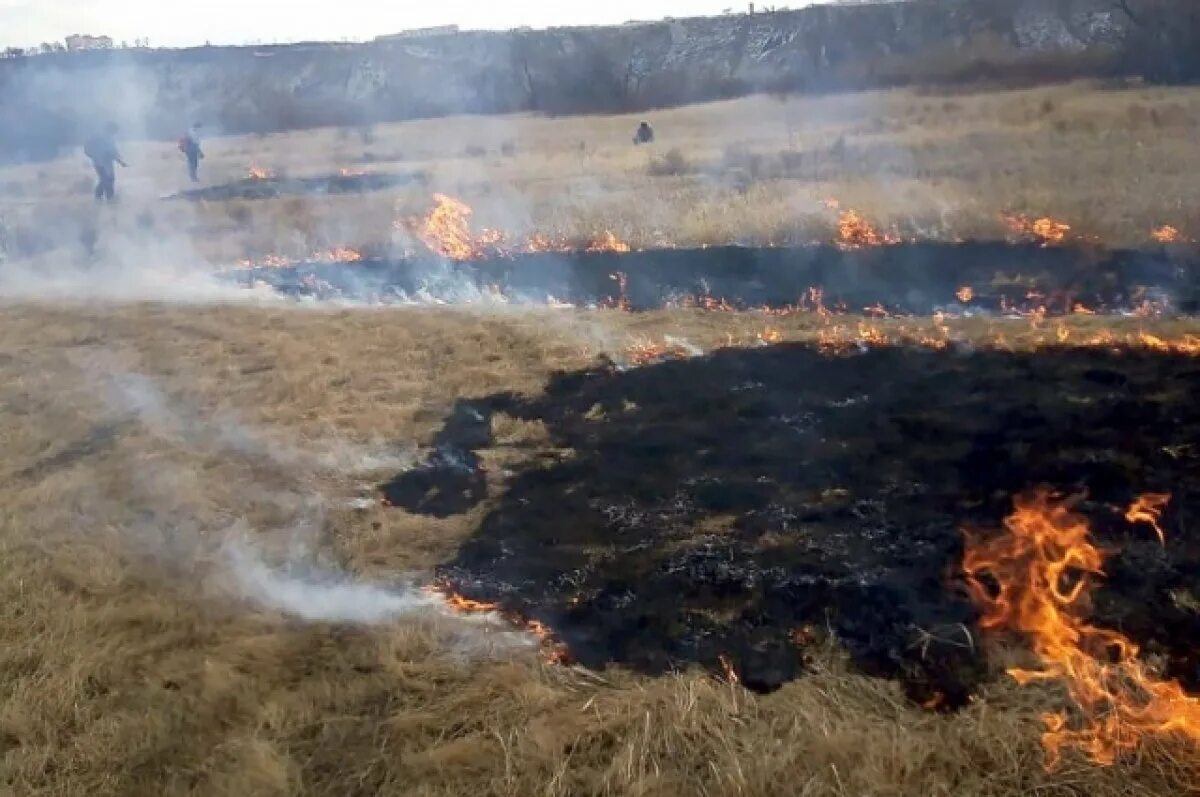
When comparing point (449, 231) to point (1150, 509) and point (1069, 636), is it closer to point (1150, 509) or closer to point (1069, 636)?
point (1150, 509)

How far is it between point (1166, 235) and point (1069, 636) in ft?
32.7

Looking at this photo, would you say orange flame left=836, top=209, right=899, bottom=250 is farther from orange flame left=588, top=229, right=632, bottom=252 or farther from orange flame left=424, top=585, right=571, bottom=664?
orange flame left=424, top=585, right=571, bottom=664

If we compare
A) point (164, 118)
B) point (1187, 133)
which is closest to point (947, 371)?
point (1187, 133)

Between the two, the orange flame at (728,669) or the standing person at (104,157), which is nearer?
the orange flame at (728,669)

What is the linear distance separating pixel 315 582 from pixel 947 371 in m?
6.07

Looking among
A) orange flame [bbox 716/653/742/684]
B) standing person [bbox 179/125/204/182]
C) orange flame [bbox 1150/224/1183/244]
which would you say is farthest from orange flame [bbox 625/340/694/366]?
standing person [bbox 179/125/204/182]

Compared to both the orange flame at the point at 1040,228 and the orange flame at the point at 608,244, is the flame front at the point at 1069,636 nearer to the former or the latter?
the orange flame at the point at 1040,228

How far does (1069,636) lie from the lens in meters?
4.69

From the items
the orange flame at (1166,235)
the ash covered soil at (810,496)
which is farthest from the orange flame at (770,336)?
the orange flame at (1166,235)

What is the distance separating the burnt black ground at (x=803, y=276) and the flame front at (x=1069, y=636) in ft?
22.1

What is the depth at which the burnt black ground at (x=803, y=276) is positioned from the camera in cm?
1193

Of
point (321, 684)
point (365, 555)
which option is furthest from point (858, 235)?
point (321, 684)

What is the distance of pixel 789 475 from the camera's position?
6930 millimetres

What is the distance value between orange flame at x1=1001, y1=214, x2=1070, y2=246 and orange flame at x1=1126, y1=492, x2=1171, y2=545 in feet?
26.3
